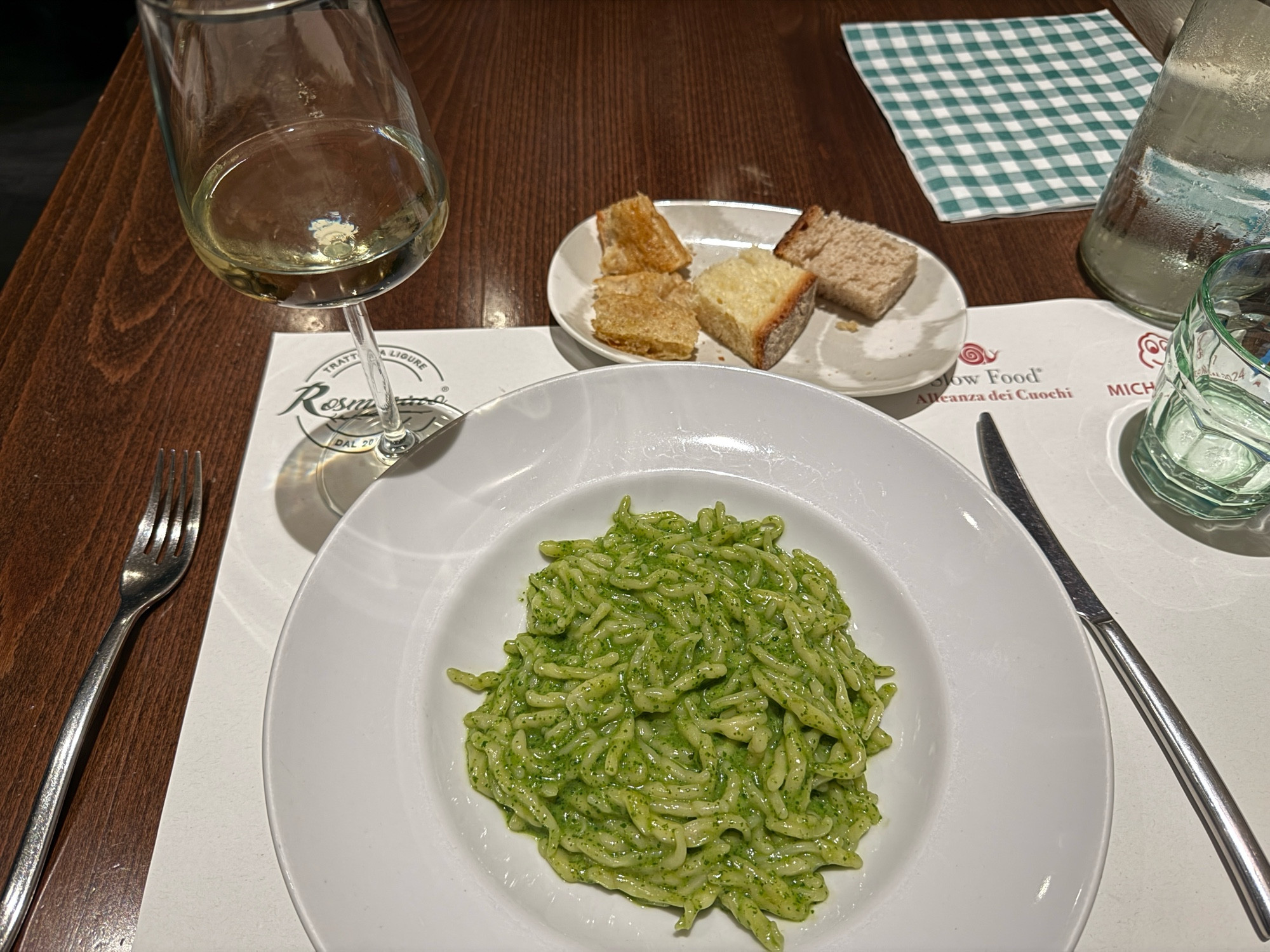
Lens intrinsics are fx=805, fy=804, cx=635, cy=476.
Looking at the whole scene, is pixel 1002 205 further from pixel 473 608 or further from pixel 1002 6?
pixel 473 608

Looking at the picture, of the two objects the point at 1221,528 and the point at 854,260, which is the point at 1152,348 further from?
the point at 854,260

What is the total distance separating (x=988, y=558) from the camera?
1.56 m

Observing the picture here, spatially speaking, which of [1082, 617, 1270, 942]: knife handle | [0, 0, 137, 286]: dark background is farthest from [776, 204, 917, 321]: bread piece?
[0, 0, 137, 286]: dark background

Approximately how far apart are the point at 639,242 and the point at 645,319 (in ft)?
1.10

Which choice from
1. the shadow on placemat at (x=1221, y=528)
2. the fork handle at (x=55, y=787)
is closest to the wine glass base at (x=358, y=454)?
the fork handle at (x=55, y=787)

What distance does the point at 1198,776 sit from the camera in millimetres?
1468

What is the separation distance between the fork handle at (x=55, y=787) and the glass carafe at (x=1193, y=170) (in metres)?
2.71

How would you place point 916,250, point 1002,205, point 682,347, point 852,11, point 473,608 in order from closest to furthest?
point 473,608
point 682,347
point 916,250
point 1002,205
point 852,11

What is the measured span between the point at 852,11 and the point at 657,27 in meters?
0.86

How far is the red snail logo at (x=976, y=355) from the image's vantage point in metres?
2.25

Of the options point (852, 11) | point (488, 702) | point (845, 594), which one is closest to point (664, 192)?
point (852, 11)

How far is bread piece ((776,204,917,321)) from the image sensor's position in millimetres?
2287

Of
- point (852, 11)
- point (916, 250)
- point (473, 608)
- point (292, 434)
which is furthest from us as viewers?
point (852, 11)

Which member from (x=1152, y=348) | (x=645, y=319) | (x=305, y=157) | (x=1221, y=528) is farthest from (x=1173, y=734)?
(x=305, y=157)
